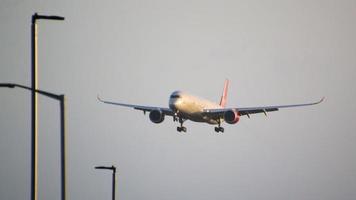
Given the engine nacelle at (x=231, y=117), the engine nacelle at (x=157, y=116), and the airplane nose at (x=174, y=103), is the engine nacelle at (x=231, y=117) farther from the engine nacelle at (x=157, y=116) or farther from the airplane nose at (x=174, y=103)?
the airplane nose at (x=174, y=103)

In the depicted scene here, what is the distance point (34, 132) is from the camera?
3050 cm

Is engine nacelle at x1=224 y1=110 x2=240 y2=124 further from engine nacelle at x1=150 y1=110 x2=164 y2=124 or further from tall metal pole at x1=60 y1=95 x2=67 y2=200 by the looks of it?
tall metal pole at x1=60 y1=95 x2=67 y2=200

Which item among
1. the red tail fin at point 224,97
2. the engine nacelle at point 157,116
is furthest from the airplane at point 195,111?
the red tail fin at point 224,97

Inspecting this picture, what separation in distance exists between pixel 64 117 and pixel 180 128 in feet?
213

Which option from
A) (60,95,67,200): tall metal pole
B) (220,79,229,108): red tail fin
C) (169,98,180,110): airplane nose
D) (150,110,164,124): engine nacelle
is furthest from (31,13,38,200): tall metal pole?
(220,79,229,108): red tail fin

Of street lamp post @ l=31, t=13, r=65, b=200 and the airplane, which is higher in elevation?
the airplane

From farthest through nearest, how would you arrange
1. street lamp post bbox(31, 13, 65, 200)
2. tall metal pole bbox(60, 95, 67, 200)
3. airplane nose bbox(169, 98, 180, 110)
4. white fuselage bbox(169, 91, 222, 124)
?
white fuselage bbox(169, 91, 222, 124)
airplane nose bbox(169, 98, 180, 110)
street lamp post bbox(31, 13, 65, 200)
tall metal pole bbox(60, 95, 67, 200)

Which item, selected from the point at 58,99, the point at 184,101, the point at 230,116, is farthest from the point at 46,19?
the point at 230,116

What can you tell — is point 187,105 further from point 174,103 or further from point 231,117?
point 231,117

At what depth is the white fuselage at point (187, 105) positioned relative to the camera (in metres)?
86.0

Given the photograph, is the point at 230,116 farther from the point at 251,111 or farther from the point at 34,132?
the point at 34,132

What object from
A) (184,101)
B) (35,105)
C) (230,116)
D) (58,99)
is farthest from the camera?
(230,116)

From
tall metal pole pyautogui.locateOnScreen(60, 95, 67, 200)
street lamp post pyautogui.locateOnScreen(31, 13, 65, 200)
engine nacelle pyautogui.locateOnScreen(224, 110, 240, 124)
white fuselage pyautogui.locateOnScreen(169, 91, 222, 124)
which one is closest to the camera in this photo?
tall metal pole pyautogui.locateOnScreen(60, 95, 67, 200)

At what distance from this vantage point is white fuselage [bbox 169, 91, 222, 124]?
86.0 m
